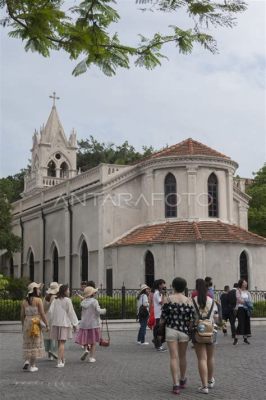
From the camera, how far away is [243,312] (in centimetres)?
1861

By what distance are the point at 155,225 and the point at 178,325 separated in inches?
1047

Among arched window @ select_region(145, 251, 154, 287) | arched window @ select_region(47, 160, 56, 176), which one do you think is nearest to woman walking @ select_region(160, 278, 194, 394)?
arched window @ select_region(145, 251, 154, 287)

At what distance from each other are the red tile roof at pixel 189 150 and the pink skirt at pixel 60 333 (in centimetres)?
2386

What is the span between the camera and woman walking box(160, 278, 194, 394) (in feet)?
33.3

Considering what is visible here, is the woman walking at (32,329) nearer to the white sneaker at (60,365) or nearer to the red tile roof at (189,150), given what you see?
the white sneaker at (60,365)

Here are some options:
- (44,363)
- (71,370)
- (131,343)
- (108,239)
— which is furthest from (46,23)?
(108,239)

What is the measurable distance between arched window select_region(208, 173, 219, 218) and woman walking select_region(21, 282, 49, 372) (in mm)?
24711

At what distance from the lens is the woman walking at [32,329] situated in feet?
41.9

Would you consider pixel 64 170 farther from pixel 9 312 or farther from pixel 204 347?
pixel 204 347

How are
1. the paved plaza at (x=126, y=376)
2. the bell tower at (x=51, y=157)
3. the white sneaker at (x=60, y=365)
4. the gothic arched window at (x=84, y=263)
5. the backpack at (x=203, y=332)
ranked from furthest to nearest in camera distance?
the bell tower at (x=51, y=157) → the gothic arched window at (x=84, y=263) → the white sneaker at (x=60, y=365) → the backpack at (x=203, y=332) → the paved plaza at (x=126, y=376)

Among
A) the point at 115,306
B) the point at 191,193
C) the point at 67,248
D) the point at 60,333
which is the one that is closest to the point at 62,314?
the point at 60,333

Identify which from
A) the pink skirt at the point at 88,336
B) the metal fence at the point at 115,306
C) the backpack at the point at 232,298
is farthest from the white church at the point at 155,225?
the pink skirt at the point at 88,336

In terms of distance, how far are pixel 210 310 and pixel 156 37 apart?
16.0 ft

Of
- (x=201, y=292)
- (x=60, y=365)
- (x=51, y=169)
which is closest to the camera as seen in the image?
(x=201, y=292)
